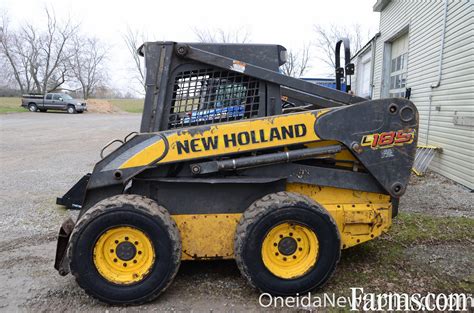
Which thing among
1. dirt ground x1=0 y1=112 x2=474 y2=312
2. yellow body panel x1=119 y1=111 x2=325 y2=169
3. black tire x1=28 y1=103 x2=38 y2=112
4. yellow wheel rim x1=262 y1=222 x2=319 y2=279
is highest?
black tire x1=28 y1=103 x2=38 y2=112

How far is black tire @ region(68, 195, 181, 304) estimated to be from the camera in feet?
11.1

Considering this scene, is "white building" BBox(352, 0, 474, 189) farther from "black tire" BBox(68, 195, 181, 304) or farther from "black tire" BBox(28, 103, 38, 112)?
"black tire" BBox(28, 103, 38, 112)

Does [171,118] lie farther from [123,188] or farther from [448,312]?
[448,312]

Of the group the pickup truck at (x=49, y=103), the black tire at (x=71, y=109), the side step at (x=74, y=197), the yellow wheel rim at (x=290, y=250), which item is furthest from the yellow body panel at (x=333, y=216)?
the black tire at (x=71, y=109)

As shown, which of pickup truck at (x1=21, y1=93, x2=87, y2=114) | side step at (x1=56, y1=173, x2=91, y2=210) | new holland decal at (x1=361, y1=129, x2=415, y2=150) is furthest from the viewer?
pickup truck at (x1=21, y1=93, x2=87, y2=114)

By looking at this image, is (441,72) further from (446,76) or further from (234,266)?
(234,266)

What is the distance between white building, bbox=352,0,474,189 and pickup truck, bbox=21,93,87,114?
3100 cm

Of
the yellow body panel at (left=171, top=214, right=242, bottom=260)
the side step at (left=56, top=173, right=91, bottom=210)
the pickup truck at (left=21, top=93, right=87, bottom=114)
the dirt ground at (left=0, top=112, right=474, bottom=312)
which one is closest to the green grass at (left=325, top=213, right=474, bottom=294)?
the dirt ground at (left=0, top=112, right=474, bottom=312)

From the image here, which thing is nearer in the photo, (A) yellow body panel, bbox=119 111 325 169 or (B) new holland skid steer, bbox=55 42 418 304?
(B) new holland skid steer, bbox=55 42 418 304

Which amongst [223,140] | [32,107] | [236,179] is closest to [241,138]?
[223,140]

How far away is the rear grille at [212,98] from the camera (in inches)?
149

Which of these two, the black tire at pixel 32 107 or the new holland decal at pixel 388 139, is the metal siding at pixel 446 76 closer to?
the new holland decal at pixel 388 139

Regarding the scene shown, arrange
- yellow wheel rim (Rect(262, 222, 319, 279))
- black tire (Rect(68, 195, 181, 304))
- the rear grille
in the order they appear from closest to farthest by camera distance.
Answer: black tire (Rect(68, 195, 181, 304))
yellow wheel rim (Rect(262, 222, 319, 279))
the rear grille

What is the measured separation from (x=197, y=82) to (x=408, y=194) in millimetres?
4860
